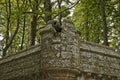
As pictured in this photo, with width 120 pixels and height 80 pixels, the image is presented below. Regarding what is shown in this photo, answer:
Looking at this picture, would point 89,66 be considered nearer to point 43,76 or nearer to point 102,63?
point 102,63

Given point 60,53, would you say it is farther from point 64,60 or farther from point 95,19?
point 95,19

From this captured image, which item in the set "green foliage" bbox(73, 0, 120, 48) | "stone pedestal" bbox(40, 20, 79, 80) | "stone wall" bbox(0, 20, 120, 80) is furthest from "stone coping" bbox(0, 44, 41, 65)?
"green foliage" bbox(73, 0, 120, 48)

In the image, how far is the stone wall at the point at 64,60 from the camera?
465 inches

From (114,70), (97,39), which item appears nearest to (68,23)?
(114,70)

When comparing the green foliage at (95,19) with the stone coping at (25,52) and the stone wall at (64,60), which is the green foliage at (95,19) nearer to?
the stone coping at (25,52)

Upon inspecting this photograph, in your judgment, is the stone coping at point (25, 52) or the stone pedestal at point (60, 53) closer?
the stone pedestal at point (60, 53)

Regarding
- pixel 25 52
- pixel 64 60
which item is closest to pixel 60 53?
pixel 64 60

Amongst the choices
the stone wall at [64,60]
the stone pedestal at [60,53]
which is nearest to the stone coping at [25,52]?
the stone wall at [64,60]

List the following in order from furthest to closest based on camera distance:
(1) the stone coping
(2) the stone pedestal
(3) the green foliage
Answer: (3) the green foliage
(1) the stone coping
(2) the stone pedestal

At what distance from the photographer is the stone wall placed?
11812mm

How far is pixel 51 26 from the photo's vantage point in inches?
486

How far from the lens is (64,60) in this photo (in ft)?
38.7

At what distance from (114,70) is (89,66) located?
6.10 feet

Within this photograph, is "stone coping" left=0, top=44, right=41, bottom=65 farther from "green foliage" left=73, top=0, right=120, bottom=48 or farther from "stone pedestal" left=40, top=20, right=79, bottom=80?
"green foliage" left=73, top=0, right=120, bottom=48
